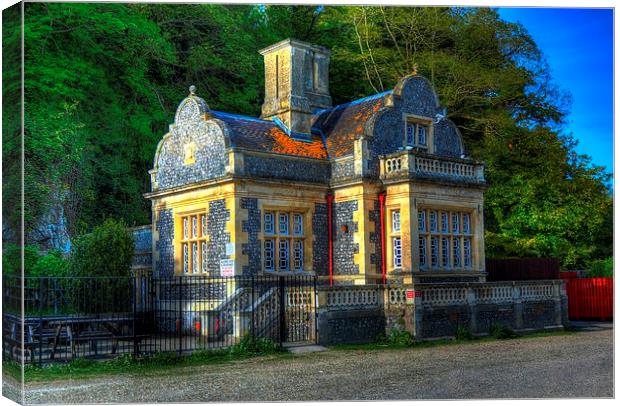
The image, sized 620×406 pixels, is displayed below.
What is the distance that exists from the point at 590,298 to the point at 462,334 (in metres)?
7.96

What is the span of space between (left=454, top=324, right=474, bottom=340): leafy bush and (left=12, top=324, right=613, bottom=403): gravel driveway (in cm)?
278

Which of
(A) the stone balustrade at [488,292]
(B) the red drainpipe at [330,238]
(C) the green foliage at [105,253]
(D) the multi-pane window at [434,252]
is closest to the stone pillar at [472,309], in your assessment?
(A) the stone balustrade at [488,292]

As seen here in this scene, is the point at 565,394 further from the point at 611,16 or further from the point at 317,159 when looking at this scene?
the point at 317,159

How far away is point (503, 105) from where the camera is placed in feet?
99.6

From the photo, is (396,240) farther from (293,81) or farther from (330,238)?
(293,81)

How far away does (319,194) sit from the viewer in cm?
2156

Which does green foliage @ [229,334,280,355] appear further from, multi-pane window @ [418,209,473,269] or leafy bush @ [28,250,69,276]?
leafy bush @ [28,250,69,276]

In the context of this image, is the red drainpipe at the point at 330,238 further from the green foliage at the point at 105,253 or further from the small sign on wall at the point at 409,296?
the green foliage at the point at 105,253

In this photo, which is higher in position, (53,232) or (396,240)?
(53,232)

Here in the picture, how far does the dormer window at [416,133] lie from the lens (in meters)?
22.6

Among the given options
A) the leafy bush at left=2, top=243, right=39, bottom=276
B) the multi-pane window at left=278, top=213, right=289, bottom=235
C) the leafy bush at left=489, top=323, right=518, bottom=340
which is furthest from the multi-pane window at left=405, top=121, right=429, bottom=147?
the leafy bush at left=2, top=243, right=39, bottom=276

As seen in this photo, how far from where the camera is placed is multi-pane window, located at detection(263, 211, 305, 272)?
67.9 ft

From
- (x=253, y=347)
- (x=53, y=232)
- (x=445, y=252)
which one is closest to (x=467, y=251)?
(x=445, y=252)

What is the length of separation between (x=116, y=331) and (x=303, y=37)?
21.9m
